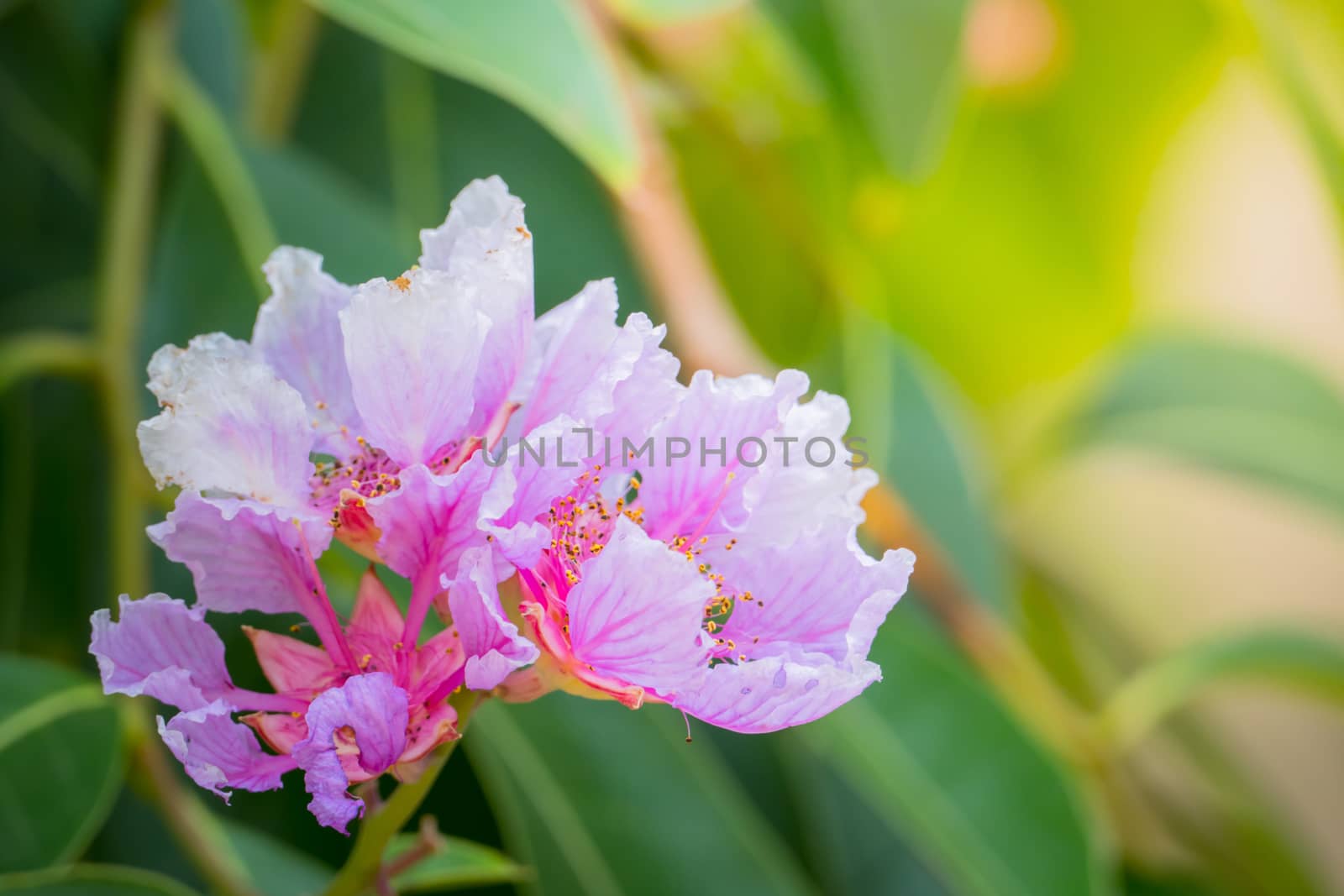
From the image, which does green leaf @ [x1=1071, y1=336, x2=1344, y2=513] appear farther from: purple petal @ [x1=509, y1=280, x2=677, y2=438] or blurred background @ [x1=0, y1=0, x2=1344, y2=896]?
purple petal @ [x1=509, y1=280, x2=677, y2=438]

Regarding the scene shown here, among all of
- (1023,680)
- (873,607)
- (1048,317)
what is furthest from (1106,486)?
(873,607)

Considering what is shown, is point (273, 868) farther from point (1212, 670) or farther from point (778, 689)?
point (1212, 670)

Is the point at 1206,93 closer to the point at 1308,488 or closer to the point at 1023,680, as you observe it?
the point at 1308,488

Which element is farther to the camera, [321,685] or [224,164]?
[224,164]

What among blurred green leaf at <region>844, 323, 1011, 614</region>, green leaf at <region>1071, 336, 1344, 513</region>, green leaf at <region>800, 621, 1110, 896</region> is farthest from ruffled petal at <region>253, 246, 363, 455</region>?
green leaf at <region>1071, 336, 1344, 513</region>

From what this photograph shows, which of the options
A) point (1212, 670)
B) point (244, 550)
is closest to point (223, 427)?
point (244, 550)
